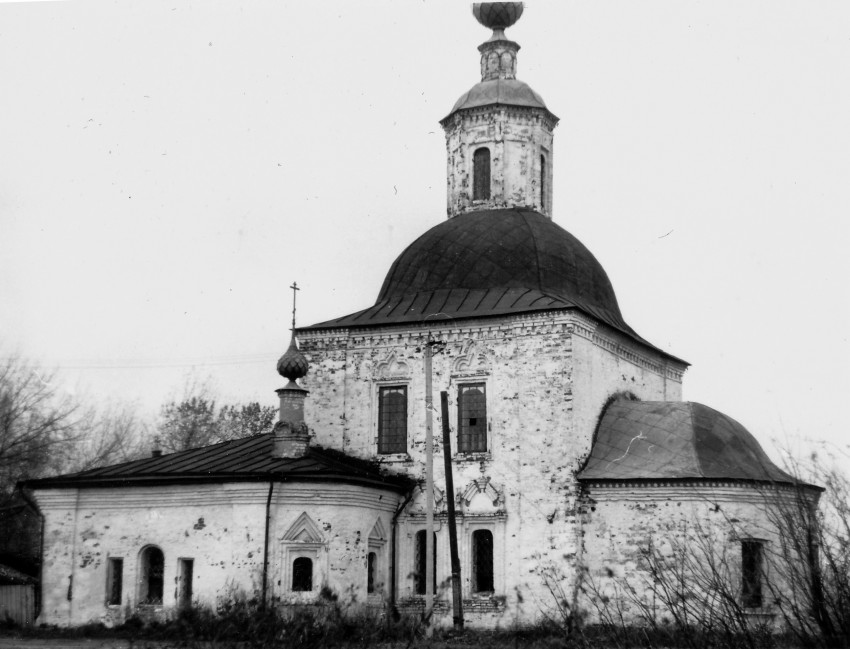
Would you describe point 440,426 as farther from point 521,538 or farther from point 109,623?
point 109,623

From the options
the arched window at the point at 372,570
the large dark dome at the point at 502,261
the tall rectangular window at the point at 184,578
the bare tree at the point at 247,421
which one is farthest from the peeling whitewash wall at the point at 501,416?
the bare tree at the point at 247,421

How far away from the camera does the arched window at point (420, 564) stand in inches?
907

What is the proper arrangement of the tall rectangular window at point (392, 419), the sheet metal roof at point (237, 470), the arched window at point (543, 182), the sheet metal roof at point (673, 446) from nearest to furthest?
1. the sheet metal roof at point (237, 470)
2. the sheet metal roof at point (673, 446)
3. the tall rectangular window at point (392, 419)
4. the arched window at point (543, 182)

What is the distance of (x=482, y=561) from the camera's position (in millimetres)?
22719

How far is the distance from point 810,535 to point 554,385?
11.6 metres

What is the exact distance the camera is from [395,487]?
75.1ft

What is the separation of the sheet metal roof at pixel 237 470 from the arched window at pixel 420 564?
998mm

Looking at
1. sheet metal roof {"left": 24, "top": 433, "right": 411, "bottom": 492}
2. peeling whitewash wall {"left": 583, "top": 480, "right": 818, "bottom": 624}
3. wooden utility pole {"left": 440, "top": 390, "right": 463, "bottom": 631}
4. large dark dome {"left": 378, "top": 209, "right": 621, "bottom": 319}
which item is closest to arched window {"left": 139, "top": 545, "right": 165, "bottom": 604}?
sheet metal roof {"left": 24, "top": 433, "right": 411, "bottom": 492}

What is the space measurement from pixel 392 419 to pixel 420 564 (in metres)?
2.79

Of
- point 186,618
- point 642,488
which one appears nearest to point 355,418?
point 642,488

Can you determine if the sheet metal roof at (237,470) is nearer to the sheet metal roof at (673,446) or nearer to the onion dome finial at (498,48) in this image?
the sheet metal roof at (673,446)

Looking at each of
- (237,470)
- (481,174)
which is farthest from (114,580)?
(481,174)

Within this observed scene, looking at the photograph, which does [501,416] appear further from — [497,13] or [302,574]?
[497,13]

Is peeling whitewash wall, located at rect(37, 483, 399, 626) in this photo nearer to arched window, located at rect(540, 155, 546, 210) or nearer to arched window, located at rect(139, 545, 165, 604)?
arched window, located at rect(139, 545, 165, 604)
